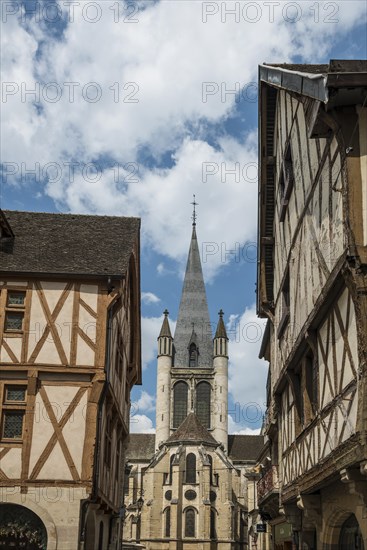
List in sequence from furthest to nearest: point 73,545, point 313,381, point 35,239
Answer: point 35,239
point 73,545
point 313,381

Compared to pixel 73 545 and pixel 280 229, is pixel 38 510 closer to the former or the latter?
pixel 73 545

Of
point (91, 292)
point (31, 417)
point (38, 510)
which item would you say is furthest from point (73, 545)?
point (91, 292)

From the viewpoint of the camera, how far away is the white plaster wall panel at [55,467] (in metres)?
14.4

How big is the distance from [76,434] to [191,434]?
2024 inches

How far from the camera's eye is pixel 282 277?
15195 millimetres

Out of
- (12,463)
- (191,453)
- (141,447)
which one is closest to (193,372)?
(141,447)

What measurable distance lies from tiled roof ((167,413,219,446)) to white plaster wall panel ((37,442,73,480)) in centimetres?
5080

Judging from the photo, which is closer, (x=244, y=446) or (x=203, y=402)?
(x=203, y=402)

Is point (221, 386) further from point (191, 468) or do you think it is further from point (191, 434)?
point (191, 468)

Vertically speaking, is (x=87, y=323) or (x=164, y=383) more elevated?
(x=164, y=383)

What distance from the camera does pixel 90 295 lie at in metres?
16.2

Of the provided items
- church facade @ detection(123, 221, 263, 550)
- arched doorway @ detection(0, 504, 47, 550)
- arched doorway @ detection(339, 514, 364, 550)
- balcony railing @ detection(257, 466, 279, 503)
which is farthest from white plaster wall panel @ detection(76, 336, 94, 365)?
church facade @ detection(123, 221, 263, 550)

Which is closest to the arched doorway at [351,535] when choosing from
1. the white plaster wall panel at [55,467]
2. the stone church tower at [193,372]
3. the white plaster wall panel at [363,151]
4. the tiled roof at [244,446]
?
the white plaster wall panel at [363,151]

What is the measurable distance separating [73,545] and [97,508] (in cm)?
191
